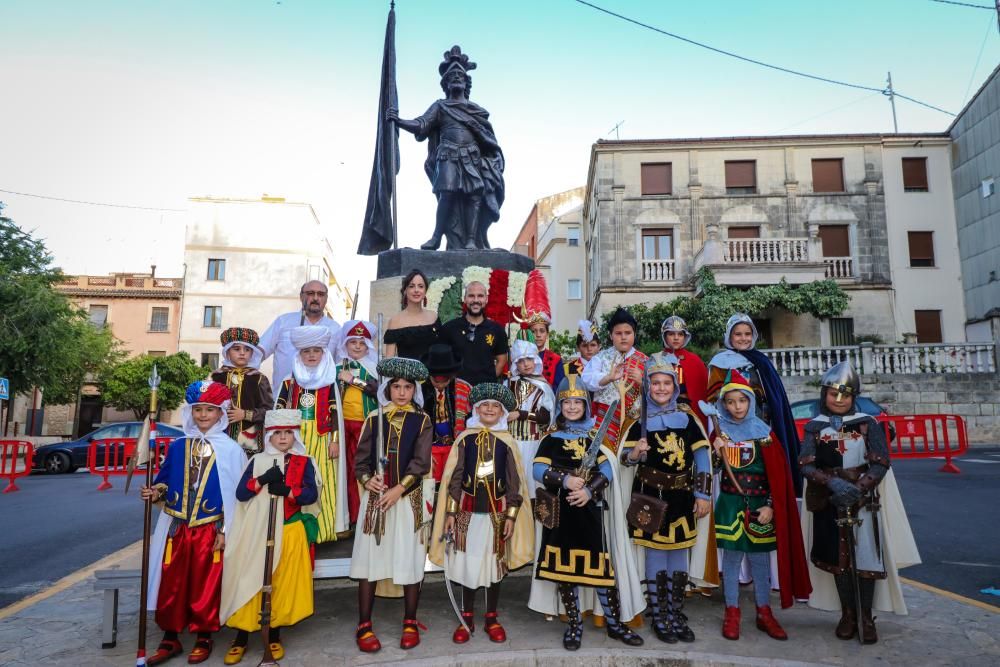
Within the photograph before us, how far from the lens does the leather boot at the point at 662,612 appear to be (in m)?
3.98

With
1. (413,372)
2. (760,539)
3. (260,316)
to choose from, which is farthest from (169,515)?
(260,316)

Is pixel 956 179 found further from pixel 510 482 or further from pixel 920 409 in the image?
pixel 510 482

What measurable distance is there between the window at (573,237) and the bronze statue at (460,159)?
2776 cm

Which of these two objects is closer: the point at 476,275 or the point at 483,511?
the point at 483,511

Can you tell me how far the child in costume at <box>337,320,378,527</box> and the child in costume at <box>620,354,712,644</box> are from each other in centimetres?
199

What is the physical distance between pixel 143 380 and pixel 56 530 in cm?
2465

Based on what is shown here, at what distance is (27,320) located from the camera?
755 inches

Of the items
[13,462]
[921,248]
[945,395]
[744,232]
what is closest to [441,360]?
[13,462]

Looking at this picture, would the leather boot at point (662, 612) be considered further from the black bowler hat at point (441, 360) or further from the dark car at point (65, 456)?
the dark car at point (65, 456)

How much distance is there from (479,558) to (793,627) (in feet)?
7.14

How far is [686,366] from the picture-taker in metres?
5.00

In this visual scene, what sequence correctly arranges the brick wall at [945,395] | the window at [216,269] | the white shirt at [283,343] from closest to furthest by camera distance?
1. the white shirt at [283,343]
2. the brick wall at [945,395]
3. the window at [216,269]

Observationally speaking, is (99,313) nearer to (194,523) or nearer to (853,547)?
(194,523)

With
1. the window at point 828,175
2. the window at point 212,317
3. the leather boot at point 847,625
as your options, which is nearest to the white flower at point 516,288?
the leather boot at point 847,625
